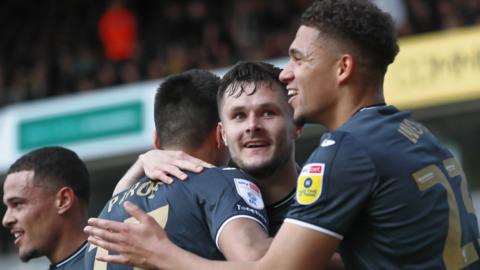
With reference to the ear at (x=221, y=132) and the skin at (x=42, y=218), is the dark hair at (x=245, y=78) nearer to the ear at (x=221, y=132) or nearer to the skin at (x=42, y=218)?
the ear at (x=221, y=132)

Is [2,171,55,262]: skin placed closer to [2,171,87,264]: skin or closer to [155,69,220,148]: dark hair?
[2,171,87,264]: skin

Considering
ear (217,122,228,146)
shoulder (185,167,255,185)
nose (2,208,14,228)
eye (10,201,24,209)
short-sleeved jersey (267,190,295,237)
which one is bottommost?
nose (2,208,14,228)

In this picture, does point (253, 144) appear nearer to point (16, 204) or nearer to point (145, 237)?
point (145, 237)

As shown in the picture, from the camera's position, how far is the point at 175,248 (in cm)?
393

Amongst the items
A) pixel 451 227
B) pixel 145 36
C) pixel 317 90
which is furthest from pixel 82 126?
pixel 451 227

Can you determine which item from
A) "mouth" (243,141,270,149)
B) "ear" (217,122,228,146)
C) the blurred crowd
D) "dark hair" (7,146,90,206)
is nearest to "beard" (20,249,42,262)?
"dark hair" (7,146,90,206)

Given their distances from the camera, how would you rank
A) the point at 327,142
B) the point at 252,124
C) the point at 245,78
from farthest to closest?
the point at 245,78 → the point at 252,124 → the point at 327,142

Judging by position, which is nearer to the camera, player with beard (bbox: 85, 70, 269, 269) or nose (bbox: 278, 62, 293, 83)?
player with beard (bbox: 85, 70, 269, 269)

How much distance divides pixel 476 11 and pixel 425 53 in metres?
0.86

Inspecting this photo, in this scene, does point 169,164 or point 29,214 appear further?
point 29,214

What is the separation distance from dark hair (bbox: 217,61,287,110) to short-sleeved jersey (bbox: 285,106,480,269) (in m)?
0.82

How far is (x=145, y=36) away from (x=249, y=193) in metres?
13.7

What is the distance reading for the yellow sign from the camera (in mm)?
12438

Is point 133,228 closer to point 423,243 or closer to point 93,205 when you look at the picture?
point 423,243
